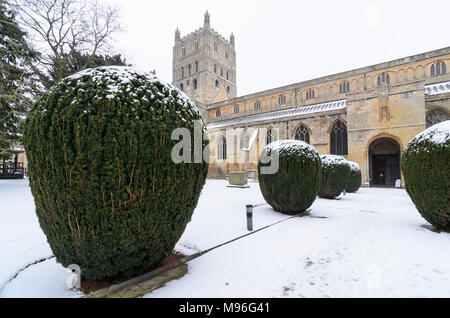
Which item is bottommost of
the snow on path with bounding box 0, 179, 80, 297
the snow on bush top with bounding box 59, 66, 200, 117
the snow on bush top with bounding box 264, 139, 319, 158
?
the snow on path with bounding box 0, 179, 80, 297

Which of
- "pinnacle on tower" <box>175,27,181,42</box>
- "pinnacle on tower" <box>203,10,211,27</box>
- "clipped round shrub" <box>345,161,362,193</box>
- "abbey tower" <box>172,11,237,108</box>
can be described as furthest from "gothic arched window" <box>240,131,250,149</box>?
"pinnacle on tower" <box>175,27,181,42</box>

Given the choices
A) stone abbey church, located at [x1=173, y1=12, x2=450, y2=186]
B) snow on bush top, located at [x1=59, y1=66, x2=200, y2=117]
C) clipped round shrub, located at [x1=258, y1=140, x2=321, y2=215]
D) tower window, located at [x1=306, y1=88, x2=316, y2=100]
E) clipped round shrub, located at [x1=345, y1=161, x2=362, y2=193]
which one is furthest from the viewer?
tower window, located at [x1=306, y1=88, x2=316, y2=100]

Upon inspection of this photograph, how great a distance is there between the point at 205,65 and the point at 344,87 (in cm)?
3097

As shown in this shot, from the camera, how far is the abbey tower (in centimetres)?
4672

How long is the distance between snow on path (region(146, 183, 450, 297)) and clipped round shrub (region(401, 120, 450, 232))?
0.53 m

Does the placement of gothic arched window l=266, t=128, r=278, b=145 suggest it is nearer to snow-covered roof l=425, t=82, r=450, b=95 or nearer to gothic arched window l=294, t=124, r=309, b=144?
gothic arched window l=294, t=124, r=309, b=144

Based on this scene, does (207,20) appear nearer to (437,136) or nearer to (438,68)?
(438,68)

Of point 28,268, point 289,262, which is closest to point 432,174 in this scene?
point 289,262

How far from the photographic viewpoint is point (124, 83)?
8.44ft

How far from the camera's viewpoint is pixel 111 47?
15.4 meters

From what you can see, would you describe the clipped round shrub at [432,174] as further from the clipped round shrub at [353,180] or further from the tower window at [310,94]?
the tower window at [310,94]

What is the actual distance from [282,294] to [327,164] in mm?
9742
